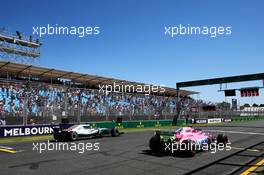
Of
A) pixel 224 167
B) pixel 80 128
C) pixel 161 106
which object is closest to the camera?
pixel 224 167

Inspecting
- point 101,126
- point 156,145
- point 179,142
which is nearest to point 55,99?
point 101,126


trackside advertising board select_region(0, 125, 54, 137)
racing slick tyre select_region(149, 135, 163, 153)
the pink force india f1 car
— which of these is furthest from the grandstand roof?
the pink force india f1 car

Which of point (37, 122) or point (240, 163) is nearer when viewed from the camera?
point (240, 163)

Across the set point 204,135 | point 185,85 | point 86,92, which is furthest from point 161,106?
point 204,135

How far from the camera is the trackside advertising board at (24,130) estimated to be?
21.0 metres

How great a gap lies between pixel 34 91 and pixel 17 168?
54.6ft

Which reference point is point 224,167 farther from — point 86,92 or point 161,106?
point 161,106

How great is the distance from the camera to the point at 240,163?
33.7ft

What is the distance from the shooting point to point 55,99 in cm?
2469

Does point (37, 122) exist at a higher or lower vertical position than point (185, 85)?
lower

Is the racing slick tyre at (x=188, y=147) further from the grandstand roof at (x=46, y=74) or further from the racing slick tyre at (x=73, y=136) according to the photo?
the grandstand roof at (x=46, y=74)

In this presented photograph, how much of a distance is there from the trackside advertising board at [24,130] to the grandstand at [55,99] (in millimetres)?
526

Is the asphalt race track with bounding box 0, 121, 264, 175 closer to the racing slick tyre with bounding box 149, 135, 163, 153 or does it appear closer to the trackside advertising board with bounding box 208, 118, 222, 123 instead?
the racing slick tyre with bounding box 149, 135, 163, 153

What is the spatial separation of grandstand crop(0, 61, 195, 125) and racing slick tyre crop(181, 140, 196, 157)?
13822mm
